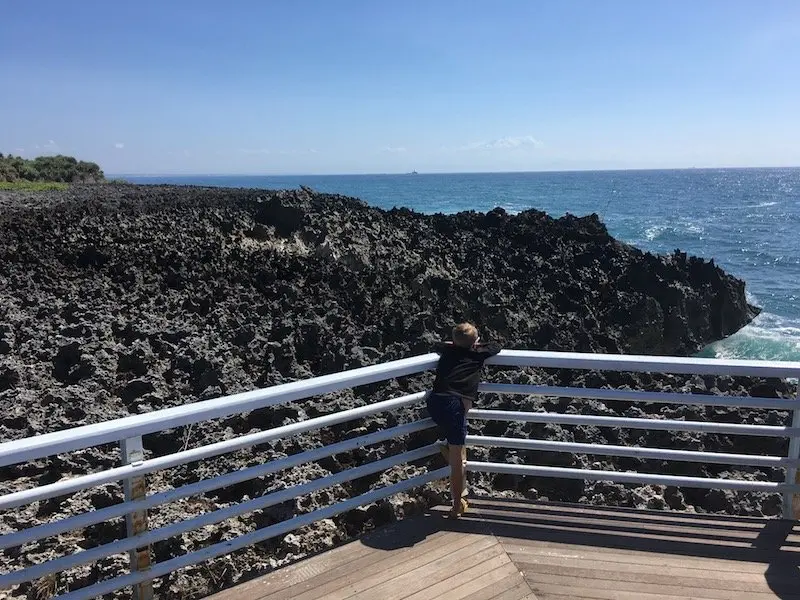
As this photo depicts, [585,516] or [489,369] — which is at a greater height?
[585,516]

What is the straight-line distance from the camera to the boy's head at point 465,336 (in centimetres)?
411

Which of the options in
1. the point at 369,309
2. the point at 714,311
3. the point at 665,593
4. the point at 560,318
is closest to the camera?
the point at 665,593

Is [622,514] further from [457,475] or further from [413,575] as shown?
[413,575]

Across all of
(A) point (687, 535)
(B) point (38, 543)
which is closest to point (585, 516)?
(A) point (687, 535)

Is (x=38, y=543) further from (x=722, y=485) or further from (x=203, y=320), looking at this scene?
(x=203, y=320)

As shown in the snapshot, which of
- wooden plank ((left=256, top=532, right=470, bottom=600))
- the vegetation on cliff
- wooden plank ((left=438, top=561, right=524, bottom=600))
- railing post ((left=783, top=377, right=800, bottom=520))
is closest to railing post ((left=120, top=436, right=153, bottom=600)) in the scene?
wooden plank ((left=256, top=532, right=470, bottom=600))

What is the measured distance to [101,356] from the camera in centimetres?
873

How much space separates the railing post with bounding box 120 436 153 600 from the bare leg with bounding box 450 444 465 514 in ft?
6.10

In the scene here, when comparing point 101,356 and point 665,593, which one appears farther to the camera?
point 101,356

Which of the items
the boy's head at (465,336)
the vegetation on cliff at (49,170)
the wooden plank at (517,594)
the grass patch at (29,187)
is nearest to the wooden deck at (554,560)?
the wooden plank at (517,594)

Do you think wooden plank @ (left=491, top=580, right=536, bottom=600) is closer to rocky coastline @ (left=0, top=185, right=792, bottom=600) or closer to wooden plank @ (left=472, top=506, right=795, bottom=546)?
wooden plank @ (left=472, top=506, right=795, bottom=546)

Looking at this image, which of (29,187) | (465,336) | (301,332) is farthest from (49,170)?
(465,336)

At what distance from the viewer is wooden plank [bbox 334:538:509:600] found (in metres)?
3.41

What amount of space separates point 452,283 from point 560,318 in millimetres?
2562
